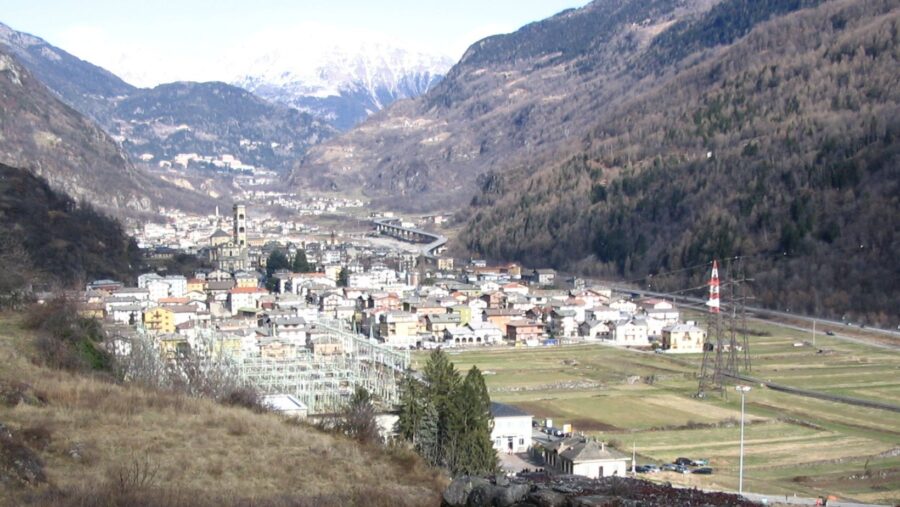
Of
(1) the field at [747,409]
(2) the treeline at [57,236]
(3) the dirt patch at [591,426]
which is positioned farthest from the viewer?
(2) the treeline at [57,236]

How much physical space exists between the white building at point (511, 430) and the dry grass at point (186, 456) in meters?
10.2

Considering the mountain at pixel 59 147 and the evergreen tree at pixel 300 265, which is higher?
the mountain at pixel 59 147

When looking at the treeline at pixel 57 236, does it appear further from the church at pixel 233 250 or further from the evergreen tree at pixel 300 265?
the evergreen tree at pixel 300 265

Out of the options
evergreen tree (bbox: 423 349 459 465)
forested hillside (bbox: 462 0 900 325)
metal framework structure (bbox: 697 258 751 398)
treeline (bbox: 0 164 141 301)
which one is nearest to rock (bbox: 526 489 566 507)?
evergreen tree (bbox: 423 349 459 465)

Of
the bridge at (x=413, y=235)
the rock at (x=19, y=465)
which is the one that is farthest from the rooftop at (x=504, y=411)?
the bridge at (x=413, y=235)

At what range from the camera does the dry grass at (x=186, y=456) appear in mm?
8898

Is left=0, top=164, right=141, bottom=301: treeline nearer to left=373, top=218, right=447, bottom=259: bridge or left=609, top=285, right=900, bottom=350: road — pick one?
left=609, top=285, right=900, bottom=350: road

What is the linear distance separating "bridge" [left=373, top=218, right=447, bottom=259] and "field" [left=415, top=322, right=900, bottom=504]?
133ft

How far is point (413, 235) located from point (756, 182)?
36392 millimetres

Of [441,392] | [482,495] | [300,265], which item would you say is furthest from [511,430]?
[300,265]

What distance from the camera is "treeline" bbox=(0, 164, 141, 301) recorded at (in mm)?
38281

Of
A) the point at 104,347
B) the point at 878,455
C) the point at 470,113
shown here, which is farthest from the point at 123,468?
the point at 470,113

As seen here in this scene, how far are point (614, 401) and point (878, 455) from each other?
311 inches

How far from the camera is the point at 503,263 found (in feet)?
235
